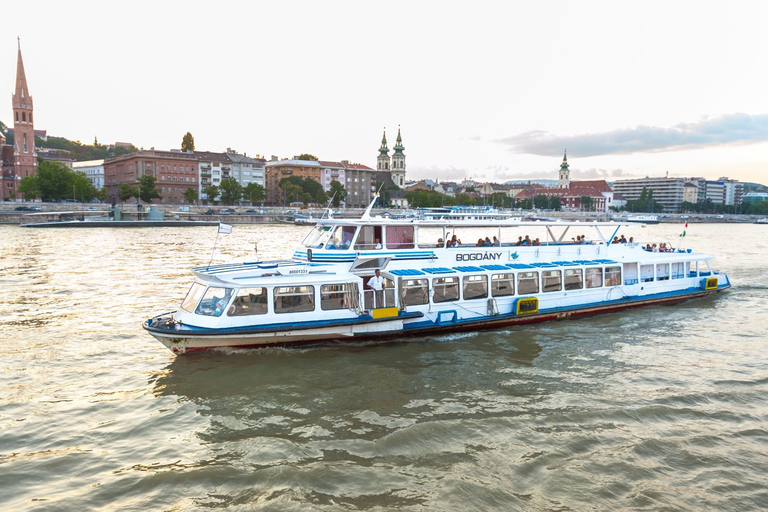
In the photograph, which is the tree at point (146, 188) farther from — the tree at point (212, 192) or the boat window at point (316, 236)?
the boat window at point (316, 236)

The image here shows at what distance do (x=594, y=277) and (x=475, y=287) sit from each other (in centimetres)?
607

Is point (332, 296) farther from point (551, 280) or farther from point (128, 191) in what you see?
point (128, 191)

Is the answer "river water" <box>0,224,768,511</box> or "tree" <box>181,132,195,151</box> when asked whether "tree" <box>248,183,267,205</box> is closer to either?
"tree" <box>181,132,195,151</box>

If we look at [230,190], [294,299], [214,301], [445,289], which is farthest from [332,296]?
[230,190]

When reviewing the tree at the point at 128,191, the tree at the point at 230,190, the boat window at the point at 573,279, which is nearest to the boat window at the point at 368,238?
the boat window at the point at 573,279

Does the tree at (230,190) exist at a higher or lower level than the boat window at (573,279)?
higher

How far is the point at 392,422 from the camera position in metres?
10.7

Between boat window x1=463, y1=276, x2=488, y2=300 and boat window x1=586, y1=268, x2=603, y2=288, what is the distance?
522 centimetres

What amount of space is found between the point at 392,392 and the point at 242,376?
153 inches

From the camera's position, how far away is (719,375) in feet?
45.5

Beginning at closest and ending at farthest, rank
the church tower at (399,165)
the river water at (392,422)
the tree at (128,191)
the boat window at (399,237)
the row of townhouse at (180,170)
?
the river water at (392,422) < the boat window at (399,237) < the tree at (128,191) < the row of townhouse at (180,170) < the church tower at (399,165)

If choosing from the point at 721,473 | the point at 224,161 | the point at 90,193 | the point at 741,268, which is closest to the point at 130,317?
the point at 721,473

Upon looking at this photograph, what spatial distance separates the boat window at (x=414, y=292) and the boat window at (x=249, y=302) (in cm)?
439

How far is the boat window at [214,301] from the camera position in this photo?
1380 centimetres
